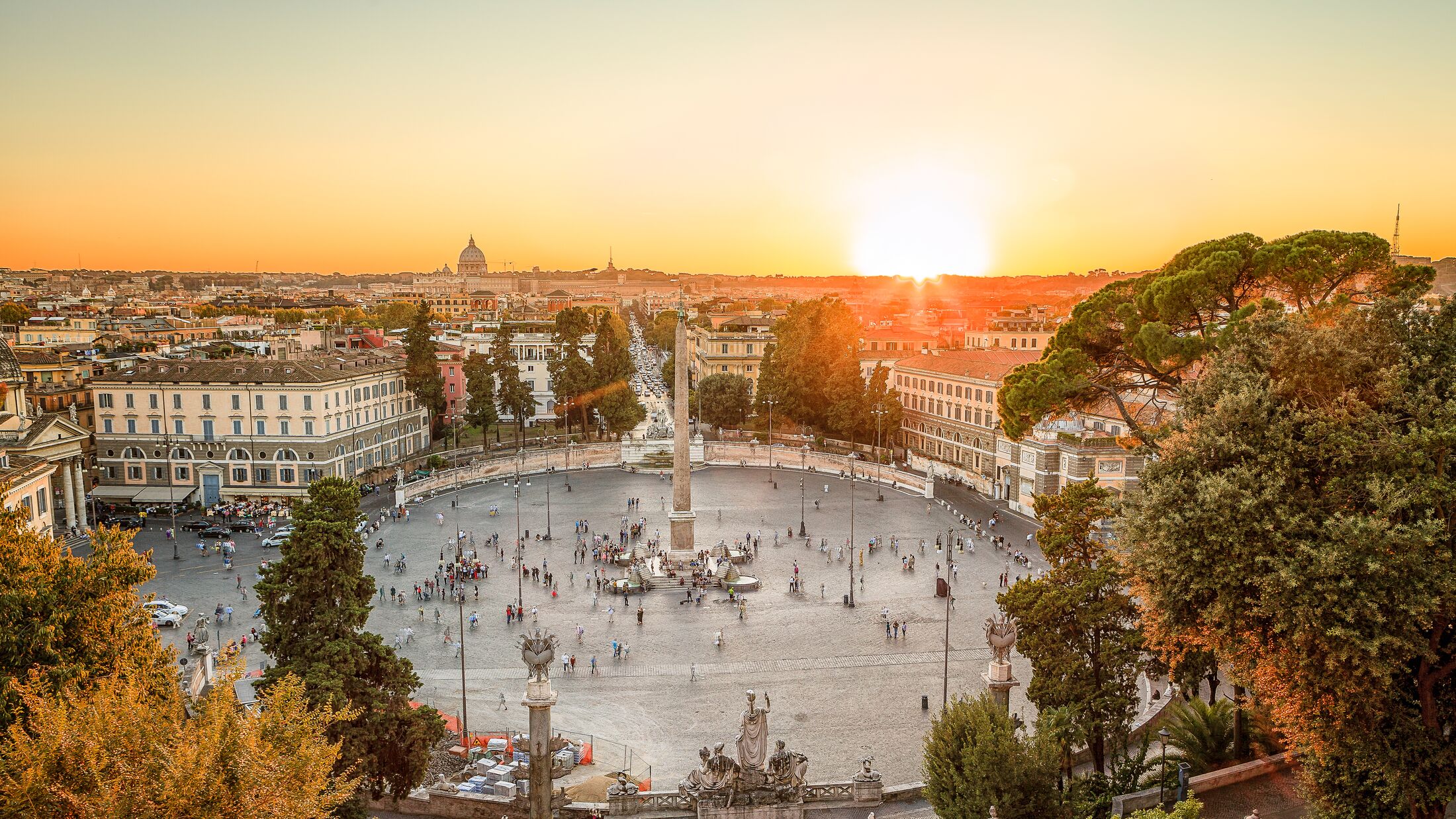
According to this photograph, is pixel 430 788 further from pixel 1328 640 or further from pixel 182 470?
pixel 182 470

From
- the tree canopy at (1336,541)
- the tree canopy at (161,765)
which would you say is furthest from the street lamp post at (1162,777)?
the tree canopy at (161,765)

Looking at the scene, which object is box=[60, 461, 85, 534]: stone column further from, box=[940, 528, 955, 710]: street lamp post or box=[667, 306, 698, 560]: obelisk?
box=[940, 528, 955, 710]: street lamp post

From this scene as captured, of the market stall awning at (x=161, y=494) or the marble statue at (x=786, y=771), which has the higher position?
the marble statue at (x=786, y=771)

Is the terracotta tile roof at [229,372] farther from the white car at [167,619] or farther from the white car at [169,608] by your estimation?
the white car at [167,619]

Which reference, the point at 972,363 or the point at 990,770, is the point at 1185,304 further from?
the point at 972,363

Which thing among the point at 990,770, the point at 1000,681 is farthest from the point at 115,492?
the point at 990,770

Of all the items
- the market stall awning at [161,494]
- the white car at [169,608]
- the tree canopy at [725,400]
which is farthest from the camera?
the tree canopy at [725,400]
